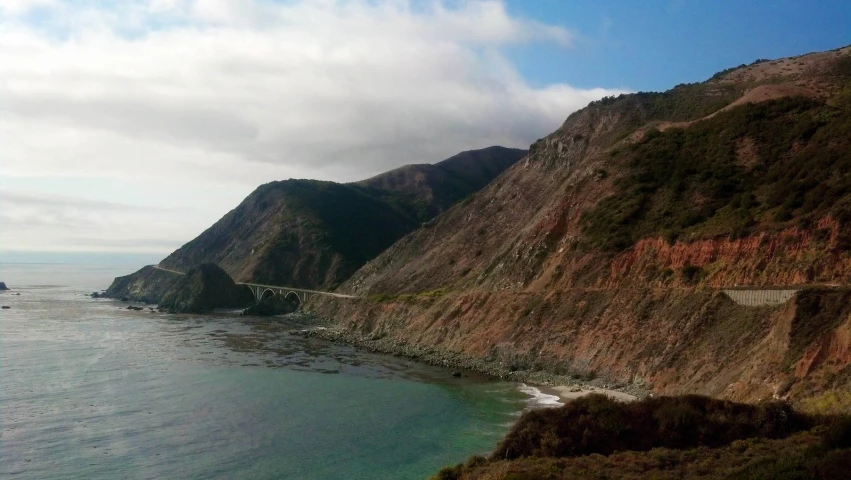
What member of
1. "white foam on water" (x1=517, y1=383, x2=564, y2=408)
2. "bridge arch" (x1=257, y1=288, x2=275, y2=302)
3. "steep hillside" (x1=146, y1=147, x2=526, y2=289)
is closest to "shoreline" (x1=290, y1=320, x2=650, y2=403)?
"white foam on water" (x1=517, y1=383, x2=564, y2=408)

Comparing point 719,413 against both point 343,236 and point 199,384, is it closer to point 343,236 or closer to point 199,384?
point 199,384

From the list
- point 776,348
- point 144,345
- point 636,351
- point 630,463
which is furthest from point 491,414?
point 144,345

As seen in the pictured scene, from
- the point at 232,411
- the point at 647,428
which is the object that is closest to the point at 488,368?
the point at 232,411

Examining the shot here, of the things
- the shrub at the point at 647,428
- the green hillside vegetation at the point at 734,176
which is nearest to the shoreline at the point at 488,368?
the shrub at the point at 647,428

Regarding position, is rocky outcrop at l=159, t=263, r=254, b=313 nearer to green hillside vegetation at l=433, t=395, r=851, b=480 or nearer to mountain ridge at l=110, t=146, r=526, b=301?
mountain ridge at l=110, t=146, r=526, b=301

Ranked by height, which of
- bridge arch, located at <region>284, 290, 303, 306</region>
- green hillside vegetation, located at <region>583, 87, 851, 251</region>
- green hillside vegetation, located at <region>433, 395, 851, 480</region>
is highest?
green hillside vegetation, located at <region>583, 87, 851, 251</region>

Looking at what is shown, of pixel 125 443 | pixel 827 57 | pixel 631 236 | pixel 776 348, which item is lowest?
pixel 125 443
